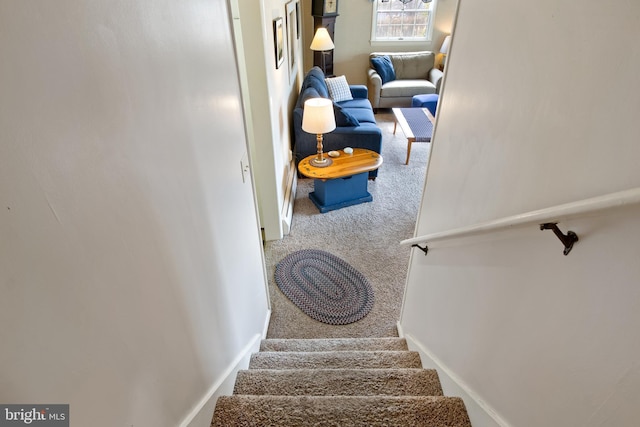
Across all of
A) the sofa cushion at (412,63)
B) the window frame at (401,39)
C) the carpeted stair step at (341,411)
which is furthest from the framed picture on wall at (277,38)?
the window frame at (401,39)

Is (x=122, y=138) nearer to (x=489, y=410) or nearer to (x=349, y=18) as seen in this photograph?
(x=489, y=410)

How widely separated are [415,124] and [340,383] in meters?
3.90

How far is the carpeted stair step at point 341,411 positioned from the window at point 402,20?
21.4ft

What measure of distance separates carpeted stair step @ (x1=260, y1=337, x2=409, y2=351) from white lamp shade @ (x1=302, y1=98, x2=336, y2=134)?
6.57 ft

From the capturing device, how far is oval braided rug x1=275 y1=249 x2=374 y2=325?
8.45 ft

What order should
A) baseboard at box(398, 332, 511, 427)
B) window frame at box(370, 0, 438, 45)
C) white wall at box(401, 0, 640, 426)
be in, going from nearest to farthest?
white wall at box(401, 0, 640, 426) → baseboard at box(398, 332, 511, 427) → window frame at box(370, 0, 438, 45)

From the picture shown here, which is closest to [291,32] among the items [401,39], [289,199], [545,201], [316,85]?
[316,85]

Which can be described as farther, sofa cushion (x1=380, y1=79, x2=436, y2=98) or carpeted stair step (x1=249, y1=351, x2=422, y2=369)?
sofa cushion (x1=380, y1=79, x2=436, y2=98)

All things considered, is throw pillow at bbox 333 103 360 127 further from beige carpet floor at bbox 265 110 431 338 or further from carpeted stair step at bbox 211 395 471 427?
carpeted stair step at bbox 211 395 471 427

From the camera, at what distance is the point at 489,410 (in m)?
1.13

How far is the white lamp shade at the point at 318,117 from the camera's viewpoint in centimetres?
327

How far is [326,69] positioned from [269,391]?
19.2 feet

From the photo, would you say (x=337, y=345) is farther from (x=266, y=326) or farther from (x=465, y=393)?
(x=465, y=393)

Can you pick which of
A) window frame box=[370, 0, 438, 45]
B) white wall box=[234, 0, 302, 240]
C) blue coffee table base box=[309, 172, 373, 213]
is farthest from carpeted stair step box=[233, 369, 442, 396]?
window frame box=[370, 0, 438, 45]
